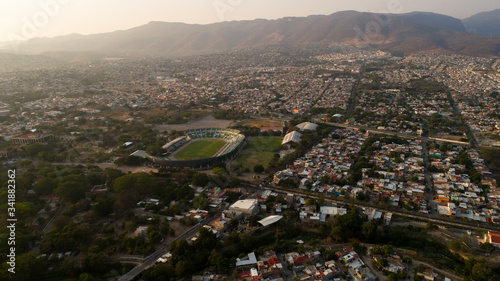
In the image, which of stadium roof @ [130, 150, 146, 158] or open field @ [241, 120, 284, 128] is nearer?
stadium roof @ [130, 150, 146, 158]

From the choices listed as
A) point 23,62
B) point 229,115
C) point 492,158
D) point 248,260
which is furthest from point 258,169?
point 23,62

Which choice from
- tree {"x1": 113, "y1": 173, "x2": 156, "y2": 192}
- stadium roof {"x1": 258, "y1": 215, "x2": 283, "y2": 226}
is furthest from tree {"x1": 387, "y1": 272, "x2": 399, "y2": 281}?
tree {"x1": 113, "y1": 173, "x2": 156, "y2": 192}

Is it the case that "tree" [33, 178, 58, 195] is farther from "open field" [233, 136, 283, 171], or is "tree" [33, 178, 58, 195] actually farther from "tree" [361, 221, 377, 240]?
"tree" [361, 221, 377, 240]

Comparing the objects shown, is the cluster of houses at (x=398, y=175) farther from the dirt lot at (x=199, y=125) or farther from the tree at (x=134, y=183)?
the dirt lot at (x=199, y=125)

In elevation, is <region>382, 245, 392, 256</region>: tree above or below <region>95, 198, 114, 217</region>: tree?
below

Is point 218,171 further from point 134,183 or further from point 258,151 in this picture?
point 258,151

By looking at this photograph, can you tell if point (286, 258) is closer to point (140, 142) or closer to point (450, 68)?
point (140, 142)
